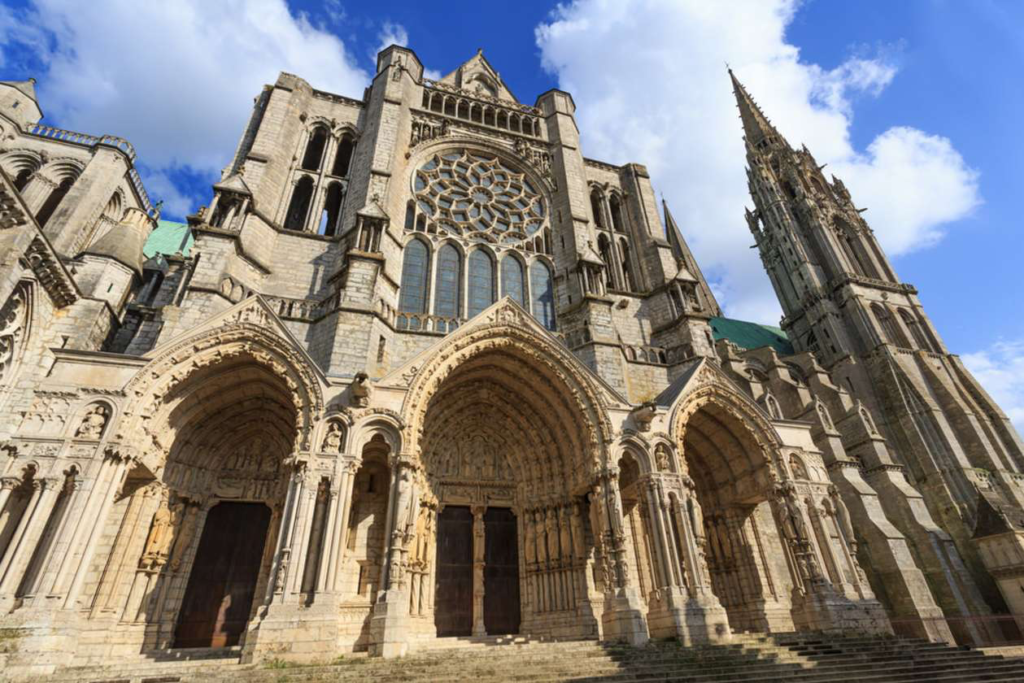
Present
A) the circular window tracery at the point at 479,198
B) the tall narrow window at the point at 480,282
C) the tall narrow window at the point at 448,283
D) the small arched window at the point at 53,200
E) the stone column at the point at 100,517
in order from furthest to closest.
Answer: the small arched window at the point at 53,200 < the circular window tracery at the point at 479,198 < the tall narrow window at the point at 480,282 < the tall narrow window at the point at 448,283 < the stone column at the point at 100,517

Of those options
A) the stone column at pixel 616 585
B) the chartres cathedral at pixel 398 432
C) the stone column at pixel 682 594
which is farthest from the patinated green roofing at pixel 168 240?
the stone column at pixel 682 594

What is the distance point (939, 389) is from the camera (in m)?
24.3

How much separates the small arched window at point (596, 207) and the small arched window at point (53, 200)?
63.2ft

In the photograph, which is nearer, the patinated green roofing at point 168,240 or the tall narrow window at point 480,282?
the tall narrow window at point 480,282

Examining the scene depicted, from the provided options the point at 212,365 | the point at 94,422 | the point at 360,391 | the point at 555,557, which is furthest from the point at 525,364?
the point at 94,422

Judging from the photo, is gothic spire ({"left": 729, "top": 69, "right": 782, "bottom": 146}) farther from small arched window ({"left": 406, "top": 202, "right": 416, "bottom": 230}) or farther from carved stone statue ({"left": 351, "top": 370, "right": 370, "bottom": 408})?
carved stone statue ({"left": 351, "top": 370, "right": 370, "bottom": 408})

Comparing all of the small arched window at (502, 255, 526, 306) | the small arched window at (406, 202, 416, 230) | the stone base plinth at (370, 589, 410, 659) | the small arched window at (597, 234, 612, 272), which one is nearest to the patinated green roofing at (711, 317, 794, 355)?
the small arched window at (597, 234, 612, 272)

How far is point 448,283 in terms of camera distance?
15.5 metres

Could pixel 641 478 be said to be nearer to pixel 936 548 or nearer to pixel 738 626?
pixel 738 626

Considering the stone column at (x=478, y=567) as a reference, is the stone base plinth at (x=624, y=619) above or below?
below

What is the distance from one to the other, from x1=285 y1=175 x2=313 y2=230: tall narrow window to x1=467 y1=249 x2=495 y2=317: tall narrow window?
18.5 ft

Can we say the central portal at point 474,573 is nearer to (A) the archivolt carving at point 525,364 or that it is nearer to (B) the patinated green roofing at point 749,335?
(A) the archivolt carving at point 525,364

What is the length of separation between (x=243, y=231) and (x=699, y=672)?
13900 mm

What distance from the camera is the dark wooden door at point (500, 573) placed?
36.8ft
